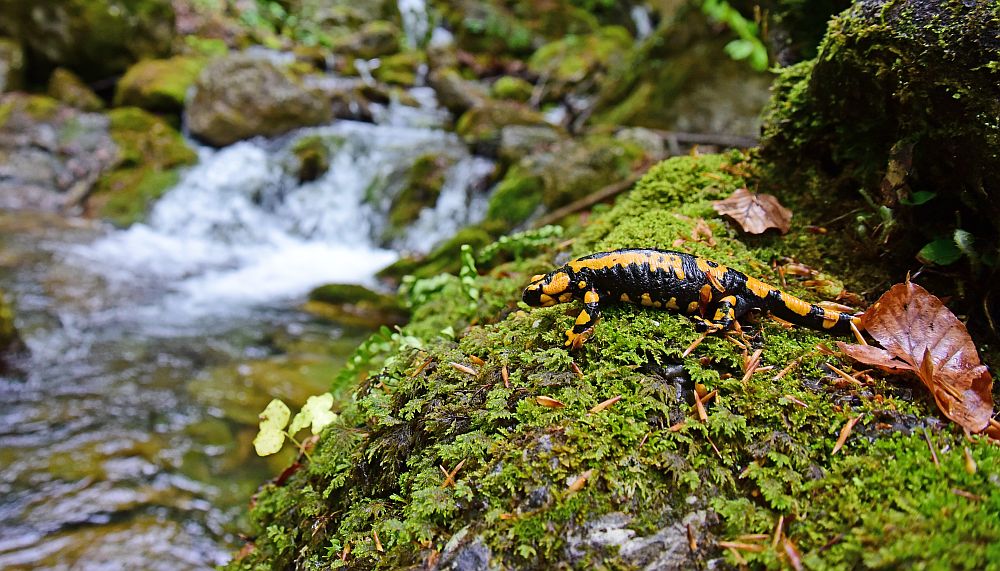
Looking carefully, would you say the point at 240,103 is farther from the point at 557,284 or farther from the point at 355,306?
Answer: the point at 557,284

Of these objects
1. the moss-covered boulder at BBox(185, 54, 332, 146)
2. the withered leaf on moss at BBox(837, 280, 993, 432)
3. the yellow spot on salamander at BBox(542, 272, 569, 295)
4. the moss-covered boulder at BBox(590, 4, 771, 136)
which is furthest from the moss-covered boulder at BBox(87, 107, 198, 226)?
the withered leaf on moss at BBox(837, 280, 993, 432)

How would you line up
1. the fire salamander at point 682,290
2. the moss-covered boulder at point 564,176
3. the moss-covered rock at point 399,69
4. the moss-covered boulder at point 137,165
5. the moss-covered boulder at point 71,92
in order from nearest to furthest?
the fire salamander at point 682,290
the moss-covered boulder at point 564,176
the moss-covered boulder at point 137,165
the moss-covered boulder at point 71,92
the moss-covered rock at point 399,69

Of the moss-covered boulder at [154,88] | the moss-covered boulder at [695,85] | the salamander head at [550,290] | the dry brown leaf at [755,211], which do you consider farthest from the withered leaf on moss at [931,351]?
the moss-covered boulder at [154,88]

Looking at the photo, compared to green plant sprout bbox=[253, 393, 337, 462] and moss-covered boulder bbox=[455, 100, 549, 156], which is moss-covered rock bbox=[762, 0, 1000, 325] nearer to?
green plant sprout bbox=[253, 393, 337, 462]

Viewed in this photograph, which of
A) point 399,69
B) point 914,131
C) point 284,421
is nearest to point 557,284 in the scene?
point 284,421

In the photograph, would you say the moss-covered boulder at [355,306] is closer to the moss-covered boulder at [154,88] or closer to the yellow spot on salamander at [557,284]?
the yellow spot on salamander at [557,284]

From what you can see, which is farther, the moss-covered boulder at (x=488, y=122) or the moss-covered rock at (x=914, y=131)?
the moss-covered boulder at (x=488, y=122)
